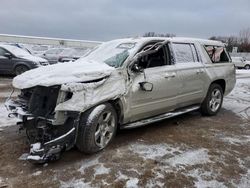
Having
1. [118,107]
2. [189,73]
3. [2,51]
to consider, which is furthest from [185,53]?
[2,51]

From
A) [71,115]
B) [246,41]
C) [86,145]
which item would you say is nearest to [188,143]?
[86,145]

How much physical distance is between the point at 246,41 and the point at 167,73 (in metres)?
62.9

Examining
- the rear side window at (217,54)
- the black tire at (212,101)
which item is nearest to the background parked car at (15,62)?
the rear side window at (217,54)

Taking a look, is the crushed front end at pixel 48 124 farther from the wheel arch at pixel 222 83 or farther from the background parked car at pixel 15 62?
the background parked car at pixel 15 62

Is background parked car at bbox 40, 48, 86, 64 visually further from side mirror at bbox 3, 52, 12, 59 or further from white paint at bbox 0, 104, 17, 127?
white paint at bbox 0, 104, 17, 127

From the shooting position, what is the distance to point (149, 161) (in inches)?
179

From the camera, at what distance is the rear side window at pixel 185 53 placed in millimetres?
6305

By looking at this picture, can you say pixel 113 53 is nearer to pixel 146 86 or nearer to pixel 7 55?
pixel 146 86

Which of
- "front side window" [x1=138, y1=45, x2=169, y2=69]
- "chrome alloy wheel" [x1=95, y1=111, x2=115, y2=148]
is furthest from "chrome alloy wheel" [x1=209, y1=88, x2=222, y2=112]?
"chrome alloy wheel" [x1=95, y1=111, x2=115, y2=148]

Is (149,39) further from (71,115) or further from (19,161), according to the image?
(19,161)

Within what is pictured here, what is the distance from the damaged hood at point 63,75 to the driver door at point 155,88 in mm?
659

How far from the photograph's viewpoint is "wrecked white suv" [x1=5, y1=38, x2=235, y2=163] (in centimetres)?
430

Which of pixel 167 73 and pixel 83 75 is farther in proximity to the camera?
pixel 167 73

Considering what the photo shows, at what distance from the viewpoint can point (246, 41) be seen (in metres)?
63.1
